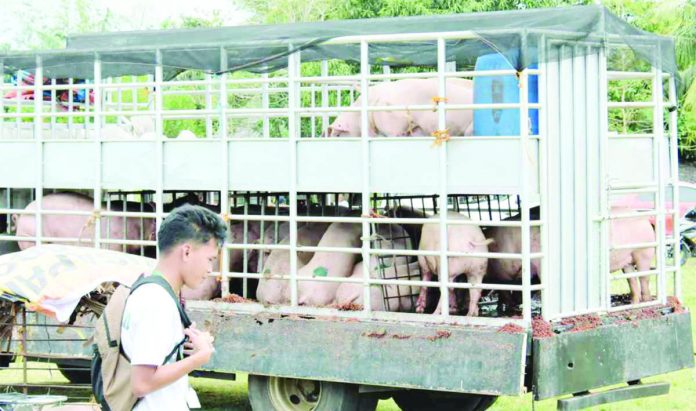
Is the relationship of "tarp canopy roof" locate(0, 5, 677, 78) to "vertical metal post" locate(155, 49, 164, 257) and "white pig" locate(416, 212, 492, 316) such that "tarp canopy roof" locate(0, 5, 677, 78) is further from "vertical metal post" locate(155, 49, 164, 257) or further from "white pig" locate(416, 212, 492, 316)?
"white pig" locate(416, 212, 492, 316)

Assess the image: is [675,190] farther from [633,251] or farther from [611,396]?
[611,396]

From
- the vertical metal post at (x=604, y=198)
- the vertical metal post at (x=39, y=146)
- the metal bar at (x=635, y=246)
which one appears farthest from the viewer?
the vertical metal post at (x=39, y=146)

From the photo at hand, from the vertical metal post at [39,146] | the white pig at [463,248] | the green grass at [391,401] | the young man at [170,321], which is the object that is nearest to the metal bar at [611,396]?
the white pig at [463,248]

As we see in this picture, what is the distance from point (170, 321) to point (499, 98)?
406cm

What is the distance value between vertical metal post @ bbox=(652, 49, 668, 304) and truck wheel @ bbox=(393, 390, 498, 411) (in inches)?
60.8

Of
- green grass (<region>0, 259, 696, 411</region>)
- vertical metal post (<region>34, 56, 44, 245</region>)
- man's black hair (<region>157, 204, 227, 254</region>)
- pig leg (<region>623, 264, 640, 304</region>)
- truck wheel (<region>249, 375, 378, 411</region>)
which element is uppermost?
vertical metal post (<region>34, 56, 44, 245</region>)

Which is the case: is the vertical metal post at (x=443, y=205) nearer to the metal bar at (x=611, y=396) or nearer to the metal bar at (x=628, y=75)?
the metal bar at (x=611, y=396)

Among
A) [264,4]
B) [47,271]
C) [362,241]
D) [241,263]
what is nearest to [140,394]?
[47,271]

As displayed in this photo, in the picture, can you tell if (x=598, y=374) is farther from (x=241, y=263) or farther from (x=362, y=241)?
(x=241, y=263)

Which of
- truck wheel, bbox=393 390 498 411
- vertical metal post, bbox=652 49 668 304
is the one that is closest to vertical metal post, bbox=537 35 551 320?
vertical metal post, bbox=652 49 668 304

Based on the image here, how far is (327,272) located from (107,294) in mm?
1988

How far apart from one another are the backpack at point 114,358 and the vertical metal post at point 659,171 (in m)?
4.97

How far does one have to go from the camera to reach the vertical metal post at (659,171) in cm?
838

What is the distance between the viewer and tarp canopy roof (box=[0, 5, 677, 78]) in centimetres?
768
